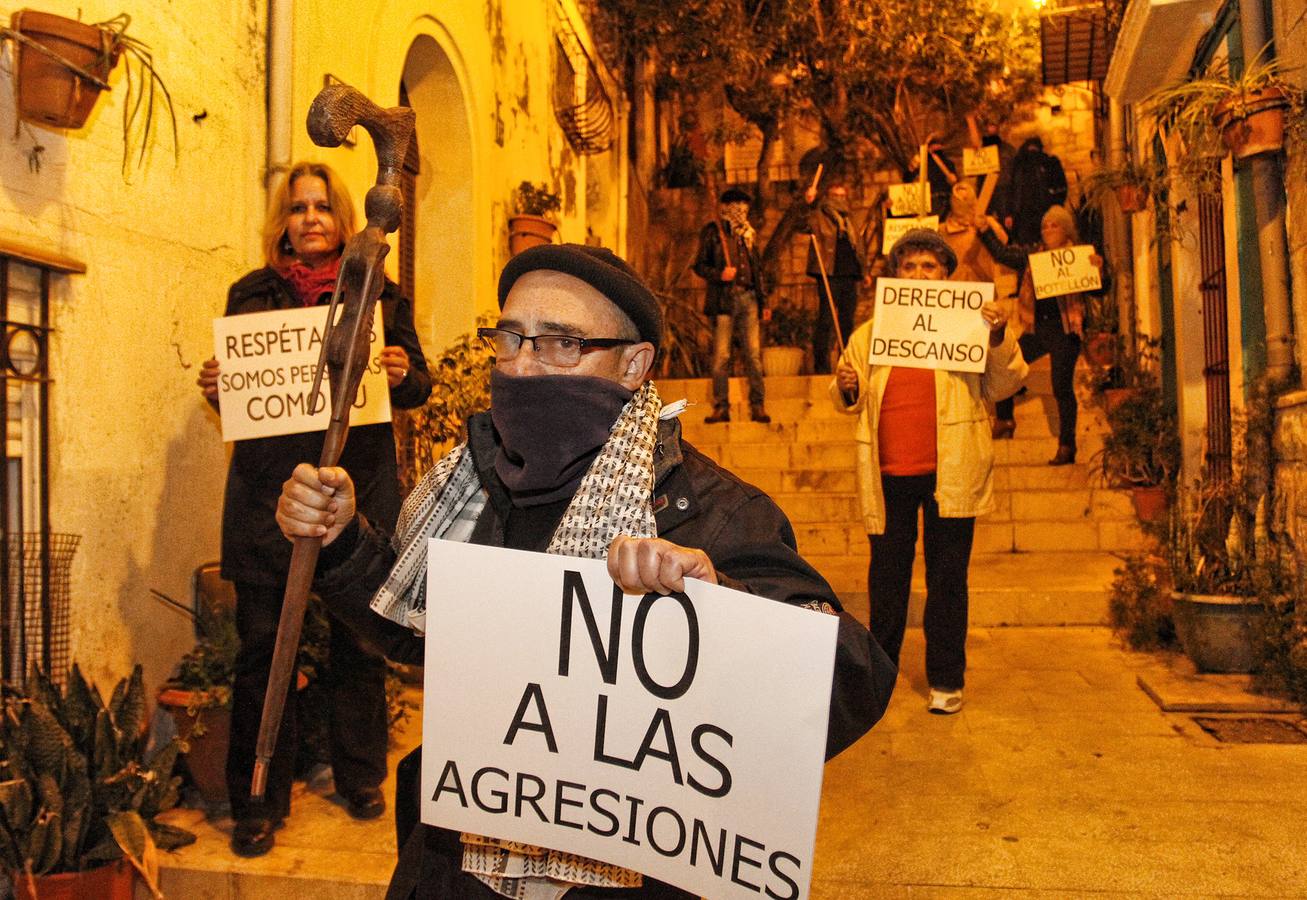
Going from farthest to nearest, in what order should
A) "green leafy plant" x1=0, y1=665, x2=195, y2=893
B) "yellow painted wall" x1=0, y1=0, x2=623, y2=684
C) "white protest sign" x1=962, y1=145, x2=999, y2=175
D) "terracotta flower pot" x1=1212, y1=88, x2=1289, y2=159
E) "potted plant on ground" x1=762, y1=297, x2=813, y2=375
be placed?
"potted plant on ground" x1=762, y1=297, x2=813, y2=375 < "white protest sign" x1=962, y1=145, x2=999, y2=175 < "terracotta flower pot" x1=1212, y1=88, x2=1289, y2=159 < "yellow painted wall" x1=0, y1=0, x2=623, y2=684 < "green leafy plant" x1=0, y1=665, x2=195, y2=893

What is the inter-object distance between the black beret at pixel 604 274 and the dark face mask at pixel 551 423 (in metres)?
0.13

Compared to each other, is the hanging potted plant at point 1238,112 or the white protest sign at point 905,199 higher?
the white protest sign at point 905,199

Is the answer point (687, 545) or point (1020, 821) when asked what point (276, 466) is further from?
point (1020, 821)

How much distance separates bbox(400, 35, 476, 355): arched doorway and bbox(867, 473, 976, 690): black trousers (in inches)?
128

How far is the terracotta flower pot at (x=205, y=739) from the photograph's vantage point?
10.7 feet

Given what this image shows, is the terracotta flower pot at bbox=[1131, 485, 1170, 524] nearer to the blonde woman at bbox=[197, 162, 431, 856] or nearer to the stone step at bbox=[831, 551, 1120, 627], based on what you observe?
the stone step at bbox=[831, 551, 1120, 627]

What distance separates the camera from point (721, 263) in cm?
920

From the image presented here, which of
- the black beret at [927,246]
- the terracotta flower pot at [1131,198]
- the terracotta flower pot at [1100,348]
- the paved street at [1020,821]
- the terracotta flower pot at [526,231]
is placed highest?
the terracotta flower pot at [1131,198]

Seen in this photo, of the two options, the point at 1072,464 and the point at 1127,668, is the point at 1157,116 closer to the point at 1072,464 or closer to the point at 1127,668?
the point at 1127,668

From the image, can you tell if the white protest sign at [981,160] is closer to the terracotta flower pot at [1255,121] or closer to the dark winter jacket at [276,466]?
the terracotta flower pot at [1255,121]

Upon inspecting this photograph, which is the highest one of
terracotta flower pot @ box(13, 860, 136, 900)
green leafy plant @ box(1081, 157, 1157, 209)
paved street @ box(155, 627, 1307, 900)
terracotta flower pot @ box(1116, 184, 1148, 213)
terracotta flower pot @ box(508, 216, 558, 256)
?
green leafy plant @ box(1081, 157, 1157, 209)

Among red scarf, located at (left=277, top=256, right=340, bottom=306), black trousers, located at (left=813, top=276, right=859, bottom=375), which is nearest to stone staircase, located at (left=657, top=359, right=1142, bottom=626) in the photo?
black trousers, located at (left=813, top=276, right=859, bottom=375)

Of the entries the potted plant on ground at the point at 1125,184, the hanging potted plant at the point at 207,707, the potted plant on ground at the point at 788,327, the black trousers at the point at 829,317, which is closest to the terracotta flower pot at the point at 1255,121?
the potted plant on ground at the point at 1125,184

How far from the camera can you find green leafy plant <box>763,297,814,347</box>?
502 inches
